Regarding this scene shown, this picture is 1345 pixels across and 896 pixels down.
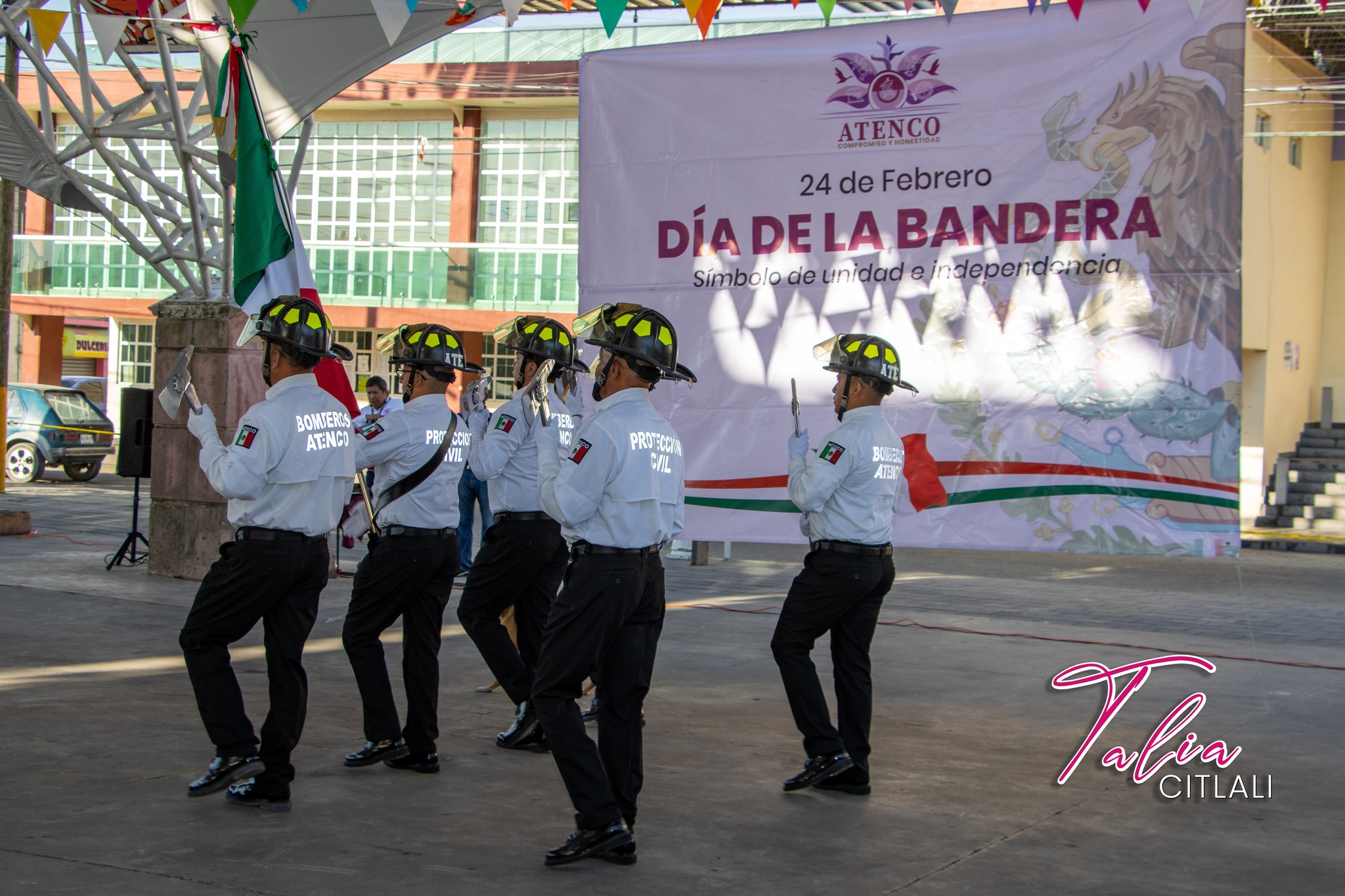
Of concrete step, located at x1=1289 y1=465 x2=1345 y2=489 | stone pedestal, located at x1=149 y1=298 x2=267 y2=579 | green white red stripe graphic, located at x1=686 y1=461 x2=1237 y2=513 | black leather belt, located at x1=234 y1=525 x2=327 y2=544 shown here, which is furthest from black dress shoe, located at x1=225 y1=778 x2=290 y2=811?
concrete step, located at x1=1289 y1=465 x2=1345 y2=489

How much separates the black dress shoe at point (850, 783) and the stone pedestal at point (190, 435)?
23.8 ft

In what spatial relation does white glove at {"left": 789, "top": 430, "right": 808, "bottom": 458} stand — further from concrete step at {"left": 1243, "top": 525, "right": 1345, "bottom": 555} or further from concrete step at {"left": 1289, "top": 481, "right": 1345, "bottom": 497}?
concrete step at {"left": 1289, "top": 481, "right": 1345, "bottom": 497}

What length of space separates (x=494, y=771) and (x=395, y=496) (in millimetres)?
1366

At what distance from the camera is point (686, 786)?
590cm

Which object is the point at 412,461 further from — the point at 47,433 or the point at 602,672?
the point at 47,433

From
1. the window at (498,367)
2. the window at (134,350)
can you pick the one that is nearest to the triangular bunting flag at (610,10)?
the window at (498,367)

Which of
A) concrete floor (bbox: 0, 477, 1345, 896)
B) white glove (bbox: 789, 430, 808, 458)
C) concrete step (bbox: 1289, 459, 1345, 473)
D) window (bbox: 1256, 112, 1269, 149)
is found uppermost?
window (bbox: 1256, 112, 1269, 149)

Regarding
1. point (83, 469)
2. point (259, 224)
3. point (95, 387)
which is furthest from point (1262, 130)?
point (95, 387)

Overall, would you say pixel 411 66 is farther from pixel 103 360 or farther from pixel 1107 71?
pixel 1107 71

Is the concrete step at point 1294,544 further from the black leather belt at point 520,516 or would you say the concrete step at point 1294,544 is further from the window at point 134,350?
the window at point 134,350

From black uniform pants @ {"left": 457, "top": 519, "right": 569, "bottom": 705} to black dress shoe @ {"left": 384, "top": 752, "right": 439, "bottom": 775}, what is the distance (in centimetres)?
66

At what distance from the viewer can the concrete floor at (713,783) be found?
4.67m

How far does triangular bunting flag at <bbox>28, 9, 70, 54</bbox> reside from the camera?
1123 centimetres

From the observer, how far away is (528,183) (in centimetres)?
3466
